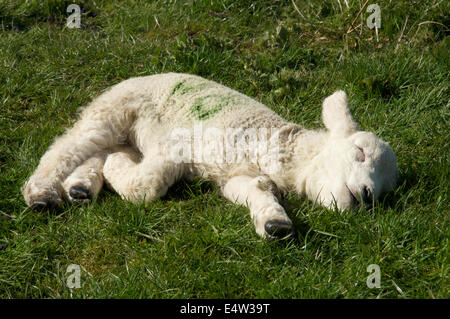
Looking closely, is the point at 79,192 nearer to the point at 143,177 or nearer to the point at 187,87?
the point at 143,177

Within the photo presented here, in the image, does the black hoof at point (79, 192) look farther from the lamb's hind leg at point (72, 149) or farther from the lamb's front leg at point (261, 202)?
the lamb's front leg at point (261, 202)

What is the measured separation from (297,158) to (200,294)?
1326 mm

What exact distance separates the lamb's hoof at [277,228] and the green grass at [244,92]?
0.26ft

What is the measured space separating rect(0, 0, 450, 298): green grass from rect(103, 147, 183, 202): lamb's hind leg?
96mm

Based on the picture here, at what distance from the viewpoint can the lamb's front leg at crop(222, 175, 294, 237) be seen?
3451mm

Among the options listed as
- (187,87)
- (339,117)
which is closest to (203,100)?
(187,87)

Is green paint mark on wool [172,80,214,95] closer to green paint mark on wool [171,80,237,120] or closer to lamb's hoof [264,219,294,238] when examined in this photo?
green paint mark on wool [171,80,237,120]

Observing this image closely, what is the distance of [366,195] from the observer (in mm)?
3734

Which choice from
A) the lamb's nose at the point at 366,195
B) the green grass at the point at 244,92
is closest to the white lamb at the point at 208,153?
the lamb's nose at the point at 366,195

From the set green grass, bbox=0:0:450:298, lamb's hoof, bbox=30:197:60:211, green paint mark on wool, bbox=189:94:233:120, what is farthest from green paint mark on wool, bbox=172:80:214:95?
lamb's hoof, bbox=30:197:60:211

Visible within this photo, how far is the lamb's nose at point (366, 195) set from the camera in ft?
12.2

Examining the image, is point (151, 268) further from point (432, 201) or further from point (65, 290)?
point (432, 201)

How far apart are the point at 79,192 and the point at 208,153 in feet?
3.11

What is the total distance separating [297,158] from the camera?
13.6ft
